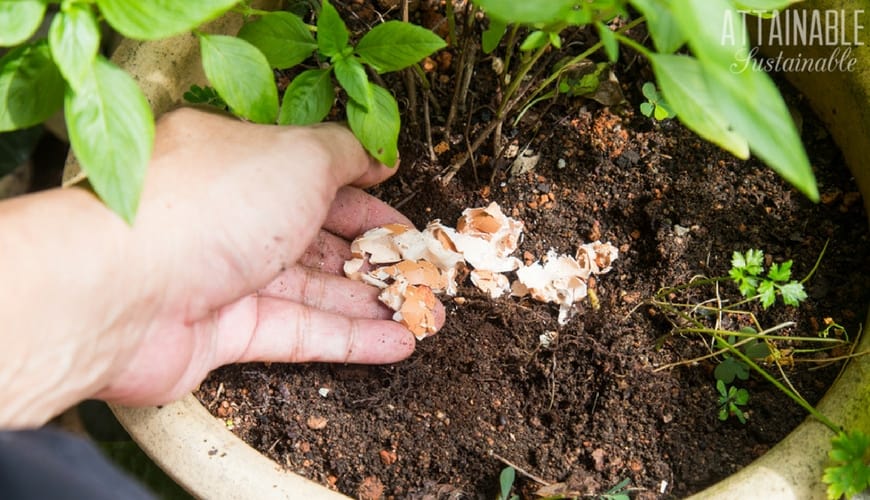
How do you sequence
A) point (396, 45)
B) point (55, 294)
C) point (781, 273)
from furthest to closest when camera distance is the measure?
point (781, 273), point (396, 45), point (55, 294)

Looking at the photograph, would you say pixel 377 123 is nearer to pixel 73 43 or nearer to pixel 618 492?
pixel 73 43

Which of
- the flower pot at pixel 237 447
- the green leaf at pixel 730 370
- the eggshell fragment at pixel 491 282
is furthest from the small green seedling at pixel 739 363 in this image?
the eggshell fragment at pixel 491 282

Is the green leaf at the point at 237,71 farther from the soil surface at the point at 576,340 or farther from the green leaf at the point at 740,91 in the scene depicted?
the green leaf at the point at 740,91

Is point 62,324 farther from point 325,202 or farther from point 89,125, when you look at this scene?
point 325,202

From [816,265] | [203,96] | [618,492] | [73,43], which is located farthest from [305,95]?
[816,265]

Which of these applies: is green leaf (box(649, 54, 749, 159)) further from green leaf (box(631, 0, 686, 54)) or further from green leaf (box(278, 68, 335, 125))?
green leaf (box(278, 68, 335, 125))

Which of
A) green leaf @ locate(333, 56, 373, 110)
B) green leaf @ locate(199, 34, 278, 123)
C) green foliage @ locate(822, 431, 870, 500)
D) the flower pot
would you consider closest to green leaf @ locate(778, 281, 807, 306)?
the flower pot
